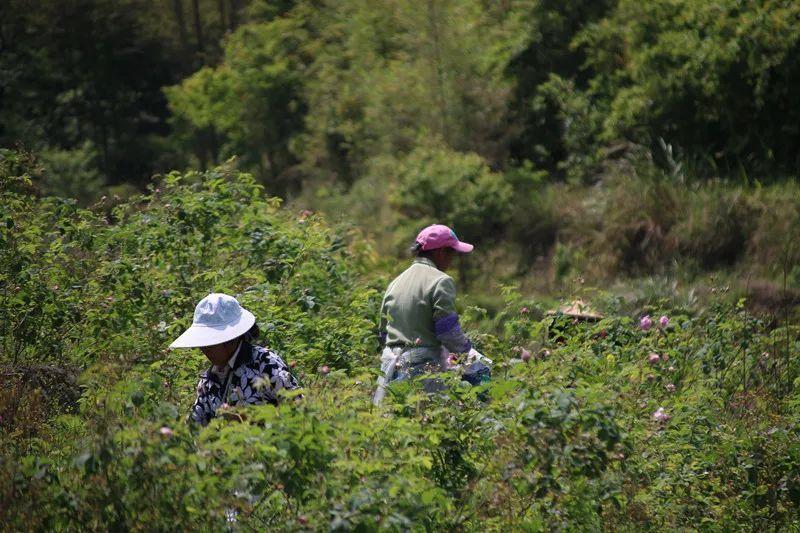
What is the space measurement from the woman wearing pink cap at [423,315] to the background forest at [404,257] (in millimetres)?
289

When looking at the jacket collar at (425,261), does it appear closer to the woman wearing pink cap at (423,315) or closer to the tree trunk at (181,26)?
the woman wearing pink cap at (423,315)

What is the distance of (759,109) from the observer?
1398 cm

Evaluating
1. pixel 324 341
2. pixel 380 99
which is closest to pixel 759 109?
pixel 380 99

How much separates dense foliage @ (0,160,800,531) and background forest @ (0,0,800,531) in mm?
18

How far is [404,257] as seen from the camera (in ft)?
56.1

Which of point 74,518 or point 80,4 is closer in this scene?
point 74,518

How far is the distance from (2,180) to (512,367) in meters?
4.35

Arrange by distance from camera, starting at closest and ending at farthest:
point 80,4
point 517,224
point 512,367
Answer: point 512,367 → point 517,224 → point 80,4

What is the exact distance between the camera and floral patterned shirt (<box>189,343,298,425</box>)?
443 cm

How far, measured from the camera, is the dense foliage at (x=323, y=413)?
3621 mm

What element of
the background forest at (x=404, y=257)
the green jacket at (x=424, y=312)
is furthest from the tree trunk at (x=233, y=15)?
the green jacket at (x=424, y=312)

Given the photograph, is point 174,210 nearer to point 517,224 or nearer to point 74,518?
point 74,518

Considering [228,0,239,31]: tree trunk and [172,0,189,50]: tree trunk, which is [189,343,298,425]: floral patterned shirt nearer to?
[172,0,189,50]: tree trunk

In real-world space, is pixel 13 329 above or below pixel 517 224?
above
